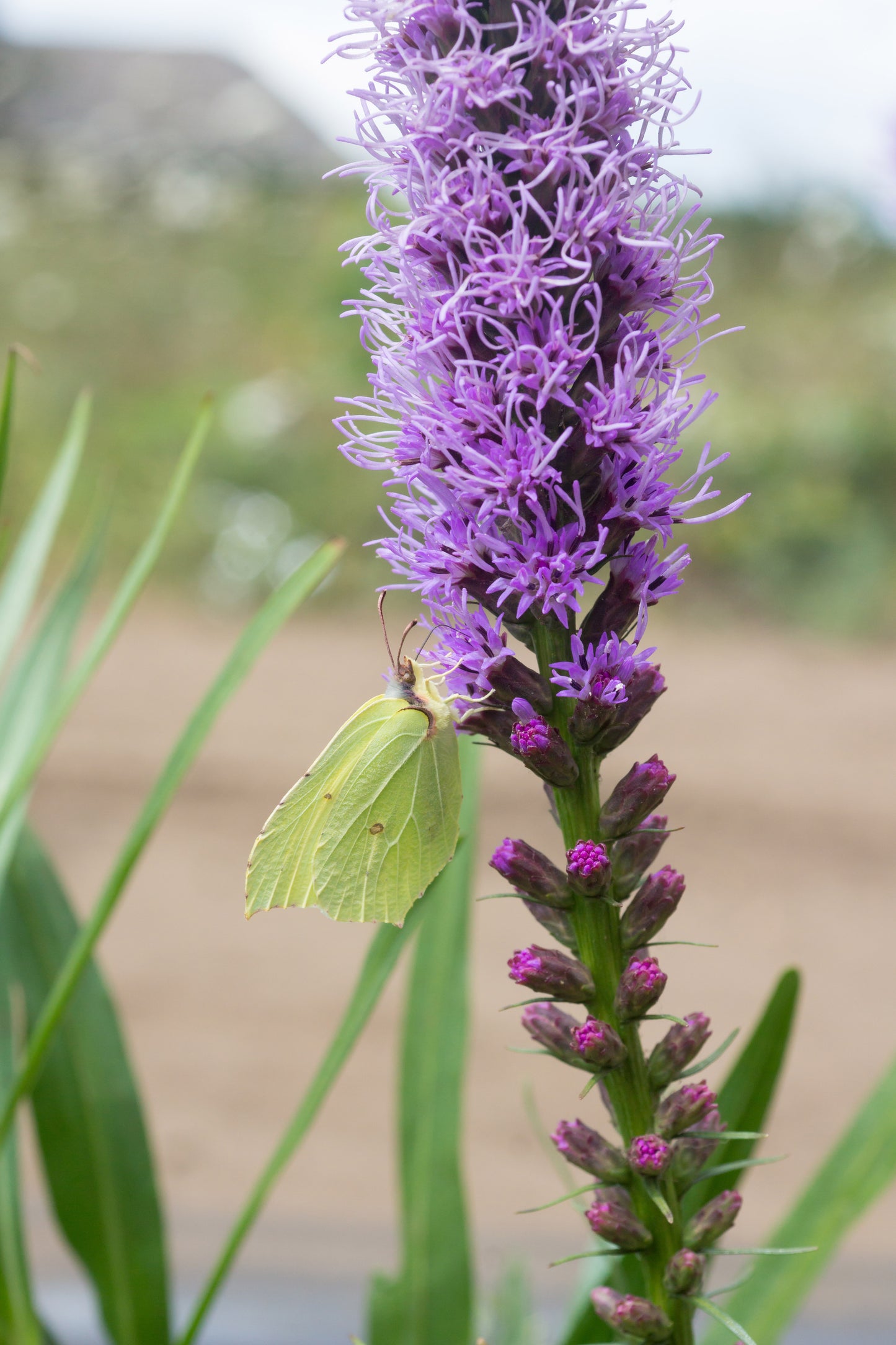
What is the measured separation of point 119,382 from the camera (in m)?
8.02

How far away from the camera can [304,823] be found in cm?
91

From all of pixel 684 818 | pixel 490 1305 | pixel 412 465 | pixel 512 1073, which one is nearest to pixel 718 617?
pixel 684 818

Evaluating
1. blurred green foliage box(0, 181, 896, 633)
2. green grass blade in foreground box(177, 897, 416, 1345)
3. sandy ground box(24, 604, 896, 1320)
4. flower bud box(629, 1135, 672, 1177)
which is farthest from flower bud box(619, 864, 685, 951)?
blurred green foliage box(0, 181, 896, 633)

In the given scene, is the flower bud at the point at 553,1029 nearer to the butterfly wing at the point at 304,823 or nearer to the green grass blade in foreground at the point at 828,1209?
the butterfly wing at the point at 304,823

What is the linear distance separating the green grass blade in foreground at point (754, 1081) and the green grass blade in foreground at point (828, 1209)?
6cm

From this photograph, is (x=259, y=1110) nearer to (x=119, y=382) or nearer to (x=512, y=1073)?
(x=512, y=1073)

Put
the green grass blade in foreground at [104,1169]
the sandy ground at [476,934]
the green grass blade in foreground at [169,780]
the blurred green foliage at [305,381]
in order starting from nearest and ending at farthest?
the green grass blade in foreground at [169,780], the green grass blade in foreground at [104,1169], the sandy ground at [476,934], the blurred green foliage at [305,381]

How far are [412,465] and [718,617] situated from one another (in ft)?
17.1

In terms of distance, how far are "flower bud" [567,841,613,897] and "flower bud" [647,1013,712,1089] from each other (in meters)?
0.10

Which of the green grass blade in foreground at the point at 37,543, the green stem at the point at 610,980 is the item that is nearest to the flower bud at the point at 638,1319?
the green stem at the point at 610,980

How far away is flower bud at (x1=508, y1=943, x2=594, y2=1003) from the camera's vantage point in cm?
66

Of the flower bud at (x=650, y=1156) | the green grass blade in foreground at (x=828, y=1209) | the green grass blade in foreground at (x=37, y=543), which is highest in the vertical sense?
the green grass blade in foreground at (x=37, y=543)

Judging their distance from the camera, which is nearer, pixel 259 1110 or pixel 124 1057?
pixel 124 1057

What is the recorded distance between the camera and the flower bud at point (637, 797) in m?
0.67
